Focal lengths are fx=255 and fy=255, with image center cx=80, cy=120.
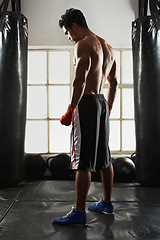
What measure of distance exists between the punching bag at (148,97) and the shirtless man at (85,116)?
893 mm

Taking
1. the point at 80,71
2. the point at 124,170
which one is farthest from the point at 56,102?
the point at 80,71

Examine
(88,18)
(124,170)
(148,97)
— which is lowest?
(124,170)

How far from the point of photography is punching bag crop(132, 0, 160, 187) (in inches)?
101

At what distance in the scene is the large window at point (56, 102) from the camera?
3.43 meters

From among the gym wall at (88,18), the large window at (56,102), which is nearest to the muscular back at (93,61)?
the gym wall at (88,18)

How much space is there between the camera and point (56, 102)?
3455 mm

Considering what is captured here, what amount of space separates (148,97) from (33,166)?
1.47 metres

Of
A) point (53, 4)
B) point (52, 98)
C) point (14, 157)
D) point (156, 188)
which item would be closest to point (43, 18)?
point (53, 4)

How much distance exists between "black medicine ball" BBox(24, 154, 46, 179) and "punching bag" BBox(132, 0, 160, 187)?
1096mm

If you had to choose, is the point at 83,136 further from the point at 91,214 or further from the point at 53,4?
the point at 53,4

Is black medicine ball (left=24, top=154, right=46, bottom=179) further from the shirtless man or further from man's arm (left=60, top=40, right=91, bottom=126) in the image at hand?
man's arm (left=60, top=40, right=91, bottom=126)

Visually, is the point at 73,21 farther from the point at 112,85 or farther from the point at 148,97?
the point at 148,97

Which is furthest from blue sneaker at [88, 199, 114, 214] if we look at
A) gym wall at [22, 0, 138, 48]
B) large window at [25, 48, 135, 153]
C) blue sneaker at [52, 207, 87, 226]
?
gym wall at [22, 0, 138, 48]

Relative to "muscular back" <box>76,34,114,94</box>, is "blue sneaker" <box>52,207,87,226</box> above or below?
below
